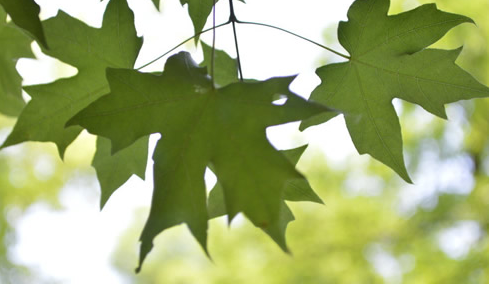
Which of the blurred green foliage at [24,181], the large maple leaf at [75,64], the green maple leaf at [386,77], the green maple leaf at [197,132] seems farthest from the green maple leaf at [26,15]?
the blurred green foliage at [24,181]

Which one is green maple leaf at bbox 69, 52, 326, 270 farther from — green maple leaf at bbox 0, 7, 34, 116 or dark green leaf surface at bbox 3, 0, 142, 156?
green maple leaf at bbox 0, 7, 34, 116

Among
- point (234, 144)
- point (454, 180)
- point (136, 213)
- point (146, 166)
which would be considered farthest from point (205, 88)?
point (136, 213)

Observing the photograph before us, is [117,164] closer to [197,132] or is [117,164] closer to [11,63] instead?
[197,132]

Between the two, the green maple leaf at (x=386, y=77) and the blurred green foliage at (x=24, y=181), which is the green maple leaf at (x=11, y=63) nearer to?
the green maple leaf at (x=386, y=77)

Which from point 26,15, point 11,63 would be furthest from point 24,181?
point 26,15

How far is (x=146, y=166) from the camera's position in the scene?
35.4 inches

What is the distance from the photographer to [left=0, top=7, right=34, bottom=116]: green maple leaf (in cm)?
106

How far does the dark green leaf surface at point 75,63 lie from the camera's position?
2.75 feet

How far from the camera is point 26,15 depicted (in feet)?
2.05

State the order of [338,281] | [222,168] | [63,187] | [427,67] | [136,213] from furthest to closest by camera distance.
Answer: [136,213], [63,187], [338,281], [427,67], [222,168]

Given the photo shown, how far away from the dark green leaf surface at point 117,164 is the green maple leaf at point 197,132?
0.21 m

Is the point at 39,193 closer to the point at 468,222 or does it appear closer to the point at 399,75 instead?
the point at 468,222

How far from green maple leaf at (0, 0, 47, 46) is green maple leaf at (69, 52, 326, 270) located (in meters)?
0.11

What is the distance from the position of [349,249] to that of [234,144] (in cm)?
387
